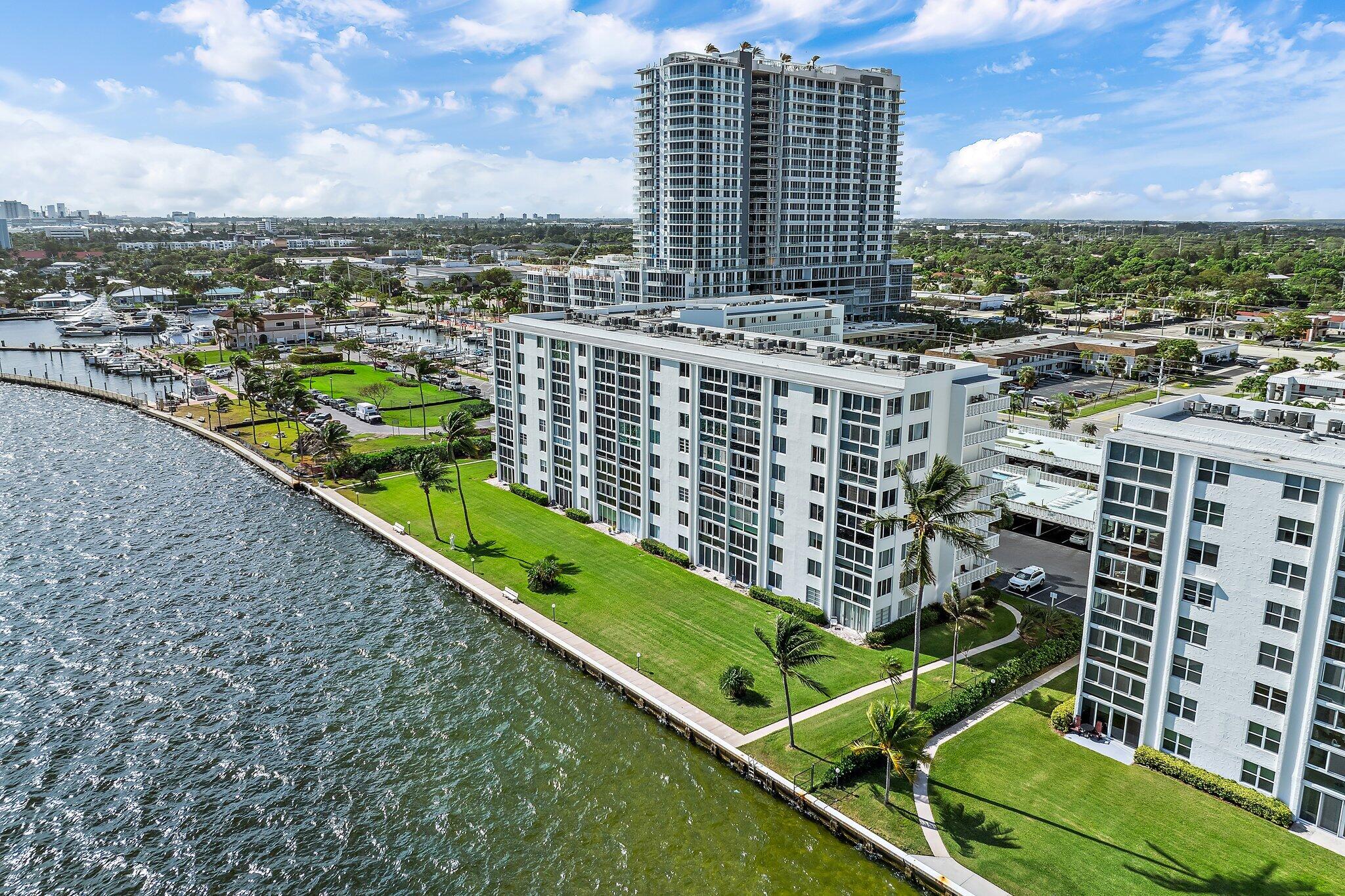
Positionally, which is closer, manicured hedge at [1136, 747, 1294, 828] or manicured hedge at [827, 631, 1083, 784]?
manicured hedge at [1136, 747, 1294, 828]

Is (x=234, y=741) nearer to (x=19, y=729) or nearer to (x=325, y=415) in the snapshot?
(x=19, y=729)

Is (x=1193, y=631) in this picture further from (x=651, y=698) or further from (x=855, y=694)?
(x=651, y=698)

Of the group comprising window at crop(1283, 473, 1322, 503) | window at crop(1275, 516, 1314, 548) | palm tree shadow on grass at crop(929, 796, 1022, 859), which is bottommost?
palm tree shadow on grass at crop(929, 796, 1022, 859)

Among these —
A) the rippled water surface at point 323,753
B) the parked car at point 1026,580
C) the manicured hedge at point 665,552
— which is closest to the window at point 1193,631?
the rippled water surface at point 323,753

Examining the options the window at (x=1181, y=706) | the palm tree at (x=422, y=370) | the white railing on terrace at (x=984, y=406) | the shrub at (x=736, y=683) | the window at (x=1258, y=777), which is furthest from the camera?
the palm tree at (x=422, y=370)

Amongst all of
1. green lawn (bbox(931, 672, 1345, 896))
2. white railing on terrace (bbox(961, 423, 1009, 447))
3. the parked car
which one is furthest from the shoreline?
the parked car

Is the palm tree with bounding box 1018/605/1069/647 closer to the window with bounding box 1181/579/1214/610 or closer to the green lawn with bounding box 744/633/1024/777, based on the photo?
the green lawn with bounding box 744/633/1024/777

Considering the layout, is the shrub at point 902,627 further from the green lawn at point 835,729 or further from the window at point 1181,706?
the window at point 1181,706
